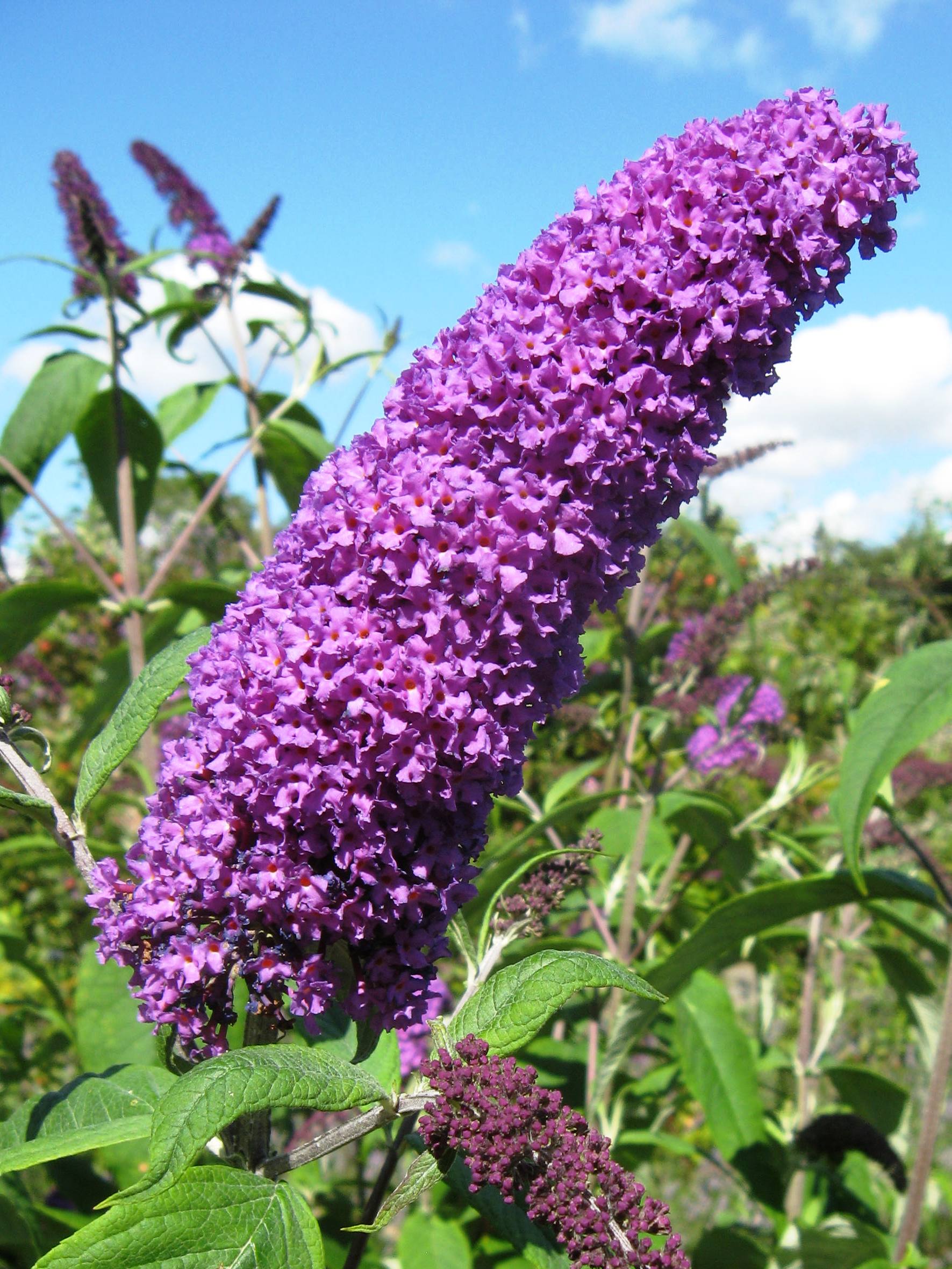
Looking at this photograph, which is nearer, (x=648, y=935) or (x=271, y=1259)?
(x=271, y=1259)

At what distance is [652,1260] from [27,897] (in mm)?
5183

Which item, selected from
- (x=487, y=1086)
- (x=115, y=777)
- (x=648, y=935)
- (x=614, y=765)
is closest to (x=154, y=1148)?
(x=487, y=1086)

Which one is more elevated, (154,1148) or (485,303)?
(485,303)

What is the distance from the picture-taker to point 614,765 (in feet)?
11.5

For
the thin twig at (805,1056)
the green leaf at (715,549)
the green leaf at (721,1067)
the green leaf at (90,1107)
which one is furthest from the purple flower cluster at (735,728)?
the green leaf at (90,1107)

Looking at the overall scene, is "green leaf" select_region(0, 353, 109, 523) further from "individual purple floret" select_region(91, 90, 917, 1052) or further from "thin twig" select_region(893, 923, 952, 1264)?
"thin twig" select_region(893, 923, 952, 1264)

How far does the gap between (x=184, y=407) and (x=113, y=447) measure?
703mm

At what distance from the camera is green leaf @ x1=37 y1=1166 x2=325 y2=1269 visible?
1.03 m

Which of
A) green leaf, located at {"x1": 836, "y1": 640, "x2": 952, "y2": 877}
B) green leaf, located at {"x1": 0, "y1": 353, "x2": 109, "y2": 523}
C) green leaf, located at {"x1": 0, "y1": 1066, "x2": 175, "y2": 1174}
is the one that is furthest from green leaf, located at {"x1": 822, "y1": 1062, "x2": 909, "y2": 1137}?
green leaf, located at {"x1": 0, "y1": 353, "x2": 109, "y2": 523}

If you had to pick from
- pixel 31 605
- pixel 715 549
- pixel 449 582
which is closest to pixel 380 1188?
pixel 449 582

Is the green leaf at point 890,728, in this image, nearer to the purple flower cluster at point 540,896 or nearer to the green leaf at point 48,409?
the purple flower cluster at point 540,896

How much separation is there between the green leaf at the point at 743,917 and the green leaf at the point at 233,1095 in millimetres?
1104

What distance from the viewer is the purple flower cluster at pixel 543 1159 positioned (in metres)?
1.09

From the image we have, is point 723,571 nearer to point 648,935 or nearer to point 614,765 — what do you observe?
point 614,765
